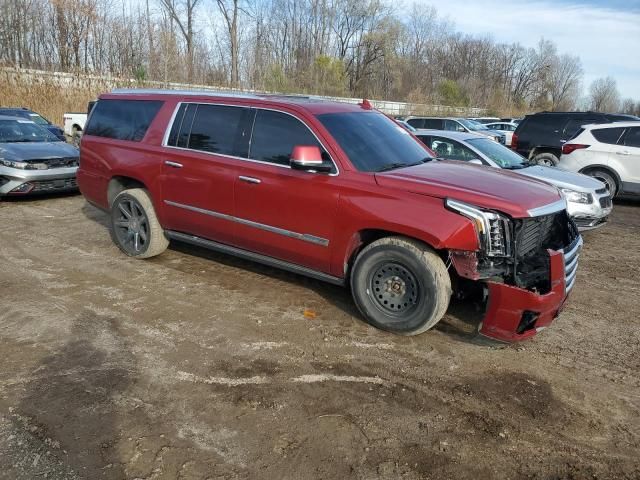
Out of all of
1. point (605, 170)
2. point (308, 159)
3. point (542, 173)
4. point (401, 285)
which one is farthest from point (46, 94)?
point (401, 285)

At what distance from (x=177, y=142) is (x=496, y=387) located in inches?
159

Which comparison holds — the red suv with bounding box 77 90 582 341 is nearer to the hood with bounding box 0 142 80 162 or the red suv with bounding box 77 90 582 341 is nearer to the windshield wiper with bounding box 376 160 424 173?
the windshield wiper with bounding box 376 160 424 173

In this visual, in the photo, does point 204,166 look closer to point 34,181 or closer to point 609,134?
point 34,181

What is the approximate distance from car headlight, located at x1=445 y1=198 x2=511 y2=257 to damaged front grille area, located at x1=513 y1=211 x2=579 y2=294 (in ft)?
0.28

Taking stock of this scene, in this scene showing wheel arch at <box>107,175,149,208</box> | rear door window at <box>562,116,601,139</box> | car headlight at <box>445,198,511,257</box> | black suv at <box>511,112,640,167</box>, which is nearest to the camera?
car headlight at <box>445,198,511,257</box>

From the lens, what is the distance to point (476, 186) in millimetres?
4207

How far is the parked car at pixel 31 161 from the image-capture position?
9.21 metres

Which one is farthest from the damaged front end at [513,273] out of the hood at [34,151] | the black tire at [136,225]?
the hood at [34,151]

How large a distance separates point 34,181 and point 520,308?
351 inches

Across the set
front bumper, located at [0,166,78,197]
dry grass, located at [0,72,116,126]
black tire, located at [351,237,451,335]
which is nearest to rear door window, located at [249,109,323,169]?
black tire, located at [351,237,451,335]

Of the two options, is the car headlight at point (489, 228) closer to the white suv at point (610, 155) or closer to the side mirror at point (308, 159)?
the side mirror at point (308, 159)

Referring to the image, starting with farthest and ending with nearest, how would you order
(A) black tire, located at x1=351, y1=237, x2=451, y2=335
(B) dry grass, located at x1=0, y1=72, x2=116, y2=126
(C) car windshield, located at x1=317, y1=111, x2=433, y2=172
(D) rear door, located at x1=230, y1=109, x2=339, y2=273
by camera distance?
(B) dry grass, located at x1=0, y1=72, x2=116, y2=126
(C) car windshield, located at x1=317, y1=111, x2=433, y2=172
(D) rear door, located at x1=230, y1=109, x2=339, y2=273
(A) black tire, located at x1=351, y1=237, x2=451, y2=335

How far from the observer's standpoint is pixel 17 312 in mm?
4668

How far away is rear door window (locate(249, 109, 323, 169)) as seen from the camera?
15.6 ft
